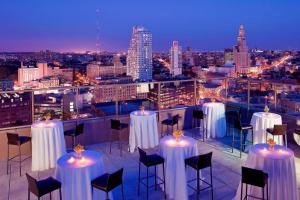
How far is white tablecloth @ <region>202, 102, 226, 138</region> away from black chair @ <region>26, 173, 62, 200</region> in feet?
15.7

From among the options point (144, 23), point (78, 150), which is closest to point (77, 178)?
point (78, 150)

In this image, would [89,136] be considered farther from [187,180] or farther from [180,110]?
[187,180]

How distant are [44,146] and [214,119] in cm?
421

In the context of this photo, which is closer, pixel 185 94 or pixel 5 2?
pixel 185 94

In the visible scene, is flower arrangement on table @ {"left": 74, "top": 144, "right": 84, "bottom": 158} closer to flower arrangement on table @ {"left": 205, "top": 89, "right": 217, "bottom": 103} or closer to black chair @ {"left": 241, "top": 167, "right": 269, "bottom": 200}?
black chair @ {"left": 241, "top": 167, "right": 269, "bottom": 200}

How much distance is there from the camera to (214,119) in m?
7.53

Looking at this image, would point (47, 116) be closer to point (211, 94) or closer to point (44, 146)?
point (44, 146)

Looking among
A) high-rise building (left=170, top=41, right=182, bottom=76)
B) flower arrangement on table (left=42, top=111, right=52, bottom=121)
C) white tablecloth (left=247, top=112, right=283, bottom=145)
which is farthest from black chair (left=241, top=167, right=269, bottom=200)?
high-rise building (left=170, top=41, right=182, bottom=76)

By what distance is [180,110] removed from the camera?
323 inches

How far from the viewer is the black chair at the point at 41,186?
3245 millimetres

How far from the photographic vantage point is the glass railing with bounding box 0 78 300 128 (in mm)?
6410

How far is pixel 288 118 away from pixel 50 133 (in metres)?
5.48

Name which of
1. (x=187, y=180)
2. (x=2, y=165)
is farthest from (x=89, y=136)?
(x=187, y=180)

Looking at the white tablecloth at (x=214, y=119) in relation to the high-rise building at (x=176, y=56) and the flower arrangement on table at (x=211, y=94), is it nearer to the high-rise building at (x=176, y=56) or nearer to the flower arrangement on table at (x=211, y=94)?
the flower arrangement on table at (x=211, y=94)
